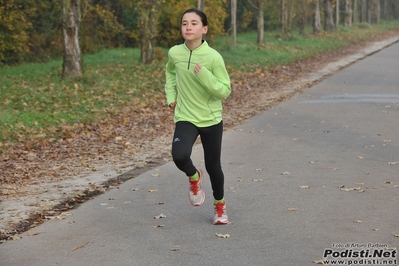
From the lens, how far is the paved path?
265 inches

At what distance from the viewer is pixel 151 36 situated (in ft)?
100

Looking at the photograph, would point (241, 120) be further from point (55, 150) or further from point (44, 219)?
point (44, 219)

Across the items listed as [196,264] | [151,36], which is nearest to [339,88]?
[151,36]

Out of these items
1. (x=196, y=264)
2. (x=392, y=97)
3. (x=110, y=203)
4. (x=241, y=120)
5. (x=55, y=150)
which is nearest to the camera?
(x=196, y=264)

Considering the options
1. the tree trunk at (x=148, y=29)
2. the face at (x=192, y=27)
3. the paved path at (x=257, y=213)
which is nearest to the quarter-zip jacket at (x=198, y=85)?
the face at (x=192, y=27)

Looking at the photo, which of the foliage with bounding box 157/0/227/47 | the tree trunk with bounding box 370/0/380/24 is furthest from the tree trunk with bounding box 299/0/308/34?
the tree trunk with bounding box 370/0/380/24

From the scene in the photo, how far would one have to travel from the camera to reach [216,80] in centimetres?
732

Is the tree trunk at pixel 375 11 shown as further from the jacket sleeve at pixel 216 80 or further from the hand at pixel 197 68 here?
the hand at pixel 197 68

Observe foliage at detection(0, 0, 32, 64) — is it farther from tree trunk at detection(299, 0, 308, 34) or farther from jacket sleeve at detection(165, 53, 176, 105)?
jacket sleeve at detection(165, 53, 176, 105)

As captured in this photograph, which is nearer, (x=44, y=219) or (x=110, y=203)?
(x=44, y=219)

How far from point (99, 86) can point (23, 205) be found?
502 inches

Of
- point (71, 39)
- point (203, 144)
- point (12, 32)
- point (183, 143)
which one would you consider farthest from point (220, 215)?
point (12, 32)

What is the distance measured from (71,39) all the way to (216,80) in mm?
16201

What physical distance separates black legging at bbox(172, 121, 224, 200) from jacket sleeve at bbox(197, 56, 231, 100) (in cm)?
36
